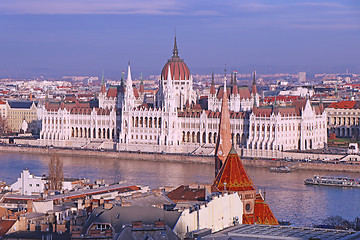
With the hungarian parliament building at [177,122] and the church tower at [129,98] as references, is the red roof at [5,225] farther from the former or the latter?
the church tower at [129,98]

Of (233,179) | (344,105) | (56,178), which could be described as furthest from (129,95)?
(233,179)

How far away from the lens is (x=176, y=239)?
20.3m

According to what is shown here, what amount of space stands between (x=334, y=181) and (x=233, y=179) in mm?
24230

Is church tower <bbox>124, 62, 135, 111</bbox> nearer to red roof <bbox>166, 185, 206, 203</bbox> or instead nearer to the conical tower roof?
red roof <bbox>166, 185, 206, 203</bbox>

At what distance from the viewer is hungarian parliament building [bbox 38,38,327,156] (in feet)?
220

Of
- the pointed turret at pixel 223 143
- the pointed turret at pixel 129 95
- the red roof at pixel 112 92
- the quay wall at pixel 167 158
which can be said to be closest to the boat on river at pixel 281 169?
the quay wall at pixel 167 158

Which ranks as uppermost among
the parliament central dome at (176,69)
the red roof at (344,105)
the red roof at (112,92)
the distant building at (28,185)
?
the parliament central dome at (176,69)

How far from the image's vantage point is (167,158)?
65.6m

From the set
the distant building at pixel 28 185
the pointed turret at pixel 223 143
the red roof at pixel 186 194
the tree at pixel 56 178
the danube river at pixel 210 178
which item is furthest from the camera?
the danube river at pixel 210 178

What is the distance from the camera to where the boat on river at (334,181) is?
49844mm

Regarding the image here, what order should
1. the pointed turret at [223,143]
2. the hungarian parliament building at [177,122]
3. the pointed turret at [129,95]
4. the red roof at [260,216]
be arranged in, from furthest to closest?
the pointed turret at [129,95] < the hungarian parliament building at [177,122] < the pointed turret at [223,143] < the red roof at [260,216]

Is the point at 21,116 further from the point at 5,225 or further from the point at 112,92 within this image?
the point at 5,225

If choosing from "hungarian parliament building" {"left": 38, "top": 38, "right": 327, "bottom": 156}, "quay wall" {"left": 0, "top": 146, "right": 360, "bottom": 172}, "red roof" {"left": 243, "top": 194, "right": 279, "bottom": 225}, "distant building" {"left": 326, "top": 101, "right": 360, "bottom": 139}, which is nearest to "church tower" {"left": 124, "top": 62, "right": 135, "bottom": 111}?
"hungarian parliament building" {"left": 38, "top": 38, "right": 327, "bottom": 156}

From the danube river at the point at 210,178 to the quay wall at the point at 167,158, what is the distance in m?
1.31
